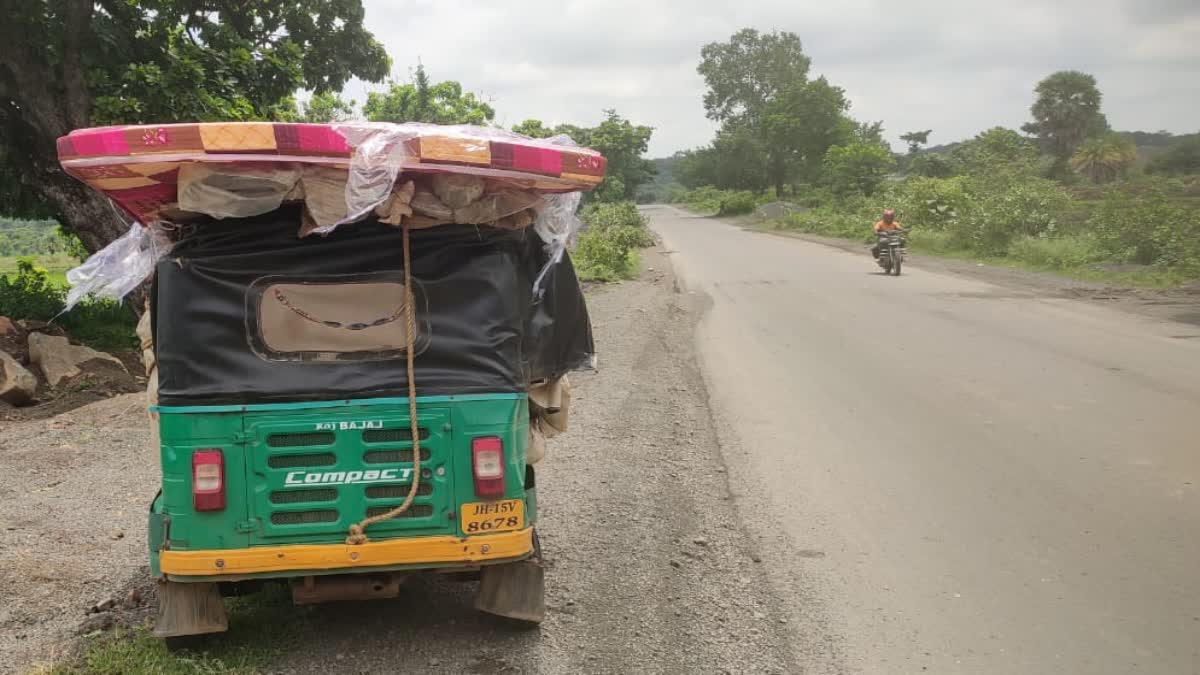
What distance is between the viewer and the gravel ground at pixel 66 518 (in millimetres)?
4246

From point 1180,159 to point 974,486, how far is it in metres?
66.3

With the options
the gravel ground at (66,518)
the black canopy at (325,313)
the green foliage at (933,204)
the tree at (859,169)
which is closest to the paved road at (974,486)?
the black canopy at (325,313)

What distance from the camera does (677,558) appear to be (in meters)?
4.97

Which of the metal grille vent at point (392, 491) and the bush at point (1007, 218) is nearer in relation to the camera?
the metal grille vent at point (392, 491)

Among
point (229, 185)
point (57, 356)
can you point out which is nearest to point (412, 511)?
point (229, 185)

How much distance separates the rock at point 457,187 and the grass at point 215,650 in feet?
6.49

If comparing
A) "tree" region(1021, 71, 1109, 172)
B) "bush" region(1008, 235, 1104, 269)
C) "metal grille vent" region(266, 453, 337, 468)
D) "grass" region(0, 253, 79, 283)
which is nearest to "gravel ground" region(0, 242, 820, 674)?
"metal grille vent" region(266, 453, 337, 468)

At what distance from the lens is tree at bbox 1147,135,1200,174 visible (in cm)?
5907

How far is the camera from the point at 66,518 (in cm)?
591

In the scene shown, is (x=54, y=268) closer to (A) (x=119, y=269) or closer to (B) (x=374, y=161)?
(A) (x=119, y=269)

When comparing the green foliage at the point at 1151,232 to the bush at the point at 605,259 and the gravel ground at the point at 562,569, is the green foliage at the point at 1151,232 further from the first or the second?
the gravel ground at the point at 562,569

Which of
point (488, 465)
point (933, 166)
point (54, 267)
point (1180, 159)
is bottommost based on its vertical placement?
point (54, 267)

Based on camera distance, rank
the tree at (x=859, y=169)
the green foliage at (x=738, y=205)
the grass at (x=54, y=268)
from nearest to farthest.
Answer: the grass at (x=54, y=268) → the tree at (x=859, y=169) → the green foliage at (x=738, y=205)

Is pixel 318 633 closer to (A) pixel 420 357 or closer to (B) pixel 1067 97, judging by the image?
(A) pixel 420 357
